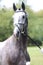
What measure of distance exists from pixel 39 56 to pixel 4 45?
45 cm

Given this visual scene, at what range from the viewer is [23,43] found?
1822 millimetres

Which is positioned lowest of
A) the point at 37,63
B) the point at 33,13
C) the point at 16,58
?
the point at 37,63

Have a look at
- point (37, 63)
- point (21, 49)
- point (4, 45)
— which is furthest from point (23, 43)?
point (37, 63)

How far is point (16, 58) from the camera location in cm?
184

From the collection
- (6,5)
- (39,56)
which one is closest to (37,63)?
(39,56)

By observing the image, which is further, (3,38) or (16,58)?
(3,38)

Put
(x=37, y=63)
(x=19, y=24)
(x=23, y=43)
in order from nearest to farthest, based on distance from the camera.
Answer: (x=19, y=24) → (x=23, y=43) → (x=37, y=63)

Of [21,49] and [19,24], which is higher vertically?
[19,24]

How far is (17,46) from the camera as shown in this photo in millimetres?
1838

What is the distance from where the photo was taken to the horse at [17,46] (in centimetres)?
174

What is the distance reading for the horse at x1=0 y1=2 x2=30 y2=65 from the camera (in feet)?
5.71

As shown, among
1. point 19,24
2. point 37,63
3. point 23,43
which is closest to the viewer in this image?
point 19,24

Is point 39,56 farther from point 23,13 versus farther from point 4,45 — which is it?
point 23,13

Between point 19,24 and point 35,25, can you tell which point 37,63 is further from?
point 19,24
